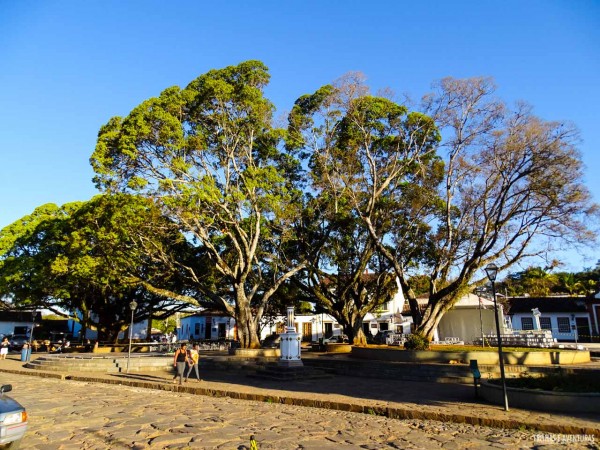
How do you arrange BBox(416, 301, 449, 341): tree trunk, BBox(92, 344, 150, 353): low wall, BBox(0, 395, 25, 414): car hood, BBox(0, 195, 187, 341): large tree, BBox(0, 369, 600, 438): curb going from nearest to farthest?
BBox(0, 395, 25, 414): car hood → BBox(0, 369, 600, 438): curb → BBox(416, 301, 449, 341): tree trunk → BBox(0, 195, 187, 341): large tree → BBox(92, 344, 150, 353): low wall

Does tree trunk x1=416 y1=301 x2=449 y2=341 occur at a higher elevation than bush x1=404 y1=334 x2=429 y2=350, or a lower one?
higher

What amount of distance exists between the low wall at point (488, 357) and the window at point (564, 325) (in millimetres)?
23191

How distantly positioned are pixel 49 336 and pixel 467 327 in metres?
45.4

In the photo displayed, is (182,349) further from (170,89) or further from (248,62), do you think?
(248,62)

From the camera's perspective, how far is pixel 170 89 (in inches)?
851

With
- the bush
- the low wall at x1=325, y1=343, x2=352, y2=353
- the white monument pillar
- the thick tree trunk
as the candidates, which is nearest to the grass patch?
the bush

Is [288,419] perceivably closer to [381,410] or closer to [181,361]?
[381,410]

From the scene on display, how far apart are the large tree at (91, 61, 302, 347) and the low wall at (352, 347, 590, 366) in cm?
824

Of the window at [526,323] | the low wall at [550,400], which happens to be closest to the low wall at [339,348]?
the low wall at [550,400]

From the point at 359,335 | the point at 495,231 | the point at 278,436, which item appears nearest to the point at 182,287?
the point at 359,335

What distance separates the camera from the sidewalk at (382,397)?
26.7ft

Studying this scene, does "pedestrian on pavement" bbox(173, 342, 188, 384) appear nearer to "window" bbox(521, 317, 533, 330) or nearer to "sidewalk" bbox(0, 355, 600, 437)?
"sidewalk" bbox(0, 355, 600, 437)

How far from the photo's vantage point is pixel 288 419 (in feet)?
29.4

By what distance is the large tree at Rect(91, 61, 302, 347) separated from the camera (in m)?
20.8
